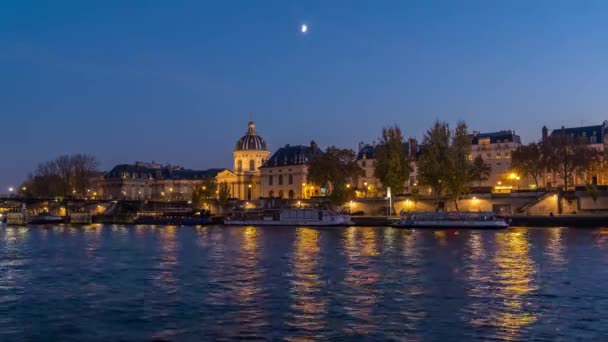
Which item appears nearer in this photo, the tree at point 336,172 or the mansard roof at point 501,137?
the tree at point 336,172

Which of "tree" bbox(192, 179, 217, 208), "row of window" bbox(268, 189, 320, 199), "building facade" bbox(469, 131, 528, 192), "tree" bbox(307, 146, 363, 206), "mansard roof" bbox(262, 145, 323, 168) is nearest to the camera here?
"tree" bbox(307, 146, 363, 206)

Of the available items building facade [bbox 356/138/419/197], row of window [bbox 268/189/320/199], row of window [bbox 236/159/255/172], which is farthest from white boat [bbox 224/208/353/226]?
row of window [bbox 236/159/255/172]

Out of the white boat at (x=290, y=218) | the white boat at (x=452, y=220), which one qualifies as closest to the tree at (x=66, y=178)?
the white boat at (x=290, y=218)

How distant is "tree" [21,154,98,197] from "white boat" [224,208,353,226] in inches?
2083

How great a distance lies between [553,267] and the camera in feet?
122

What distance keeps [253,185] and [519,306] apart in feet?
488

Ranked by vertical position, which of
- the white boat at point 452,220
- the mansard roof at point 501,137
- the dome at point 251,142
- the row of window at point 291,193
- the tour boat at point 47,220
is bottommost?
the white boat at point 452,220

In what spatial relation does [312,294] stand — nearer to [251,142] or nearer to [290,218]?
[290,218]

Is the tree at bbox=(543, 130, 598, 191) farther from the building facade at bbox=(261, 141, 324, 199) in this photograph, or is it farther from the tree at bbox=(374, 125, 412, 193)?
the building facade at bbox=(261, 141, 324, 199)

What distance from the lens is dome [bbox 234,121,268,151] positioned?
7156 inches

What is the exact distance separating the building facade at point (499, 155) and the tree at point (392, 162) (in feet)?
70.6

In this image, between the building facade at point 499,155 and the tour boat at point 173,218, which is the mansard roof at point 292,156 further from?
the building facade at point 499,155

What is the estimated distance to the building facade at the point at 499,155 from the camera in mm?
113312

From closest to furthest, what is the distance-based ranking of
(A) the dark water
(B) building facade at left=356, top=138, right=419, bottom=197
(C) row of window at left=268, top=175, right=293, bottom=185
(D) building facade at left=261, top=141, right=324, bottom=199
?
(A) the dark water → (B) building facade at left=356, top=138, right=419, bottom=197 → (D) building facade at left=261, top=141, right=324, bottom=199 → (C) row of window at left=268, top=175, right=293, bottom=185
